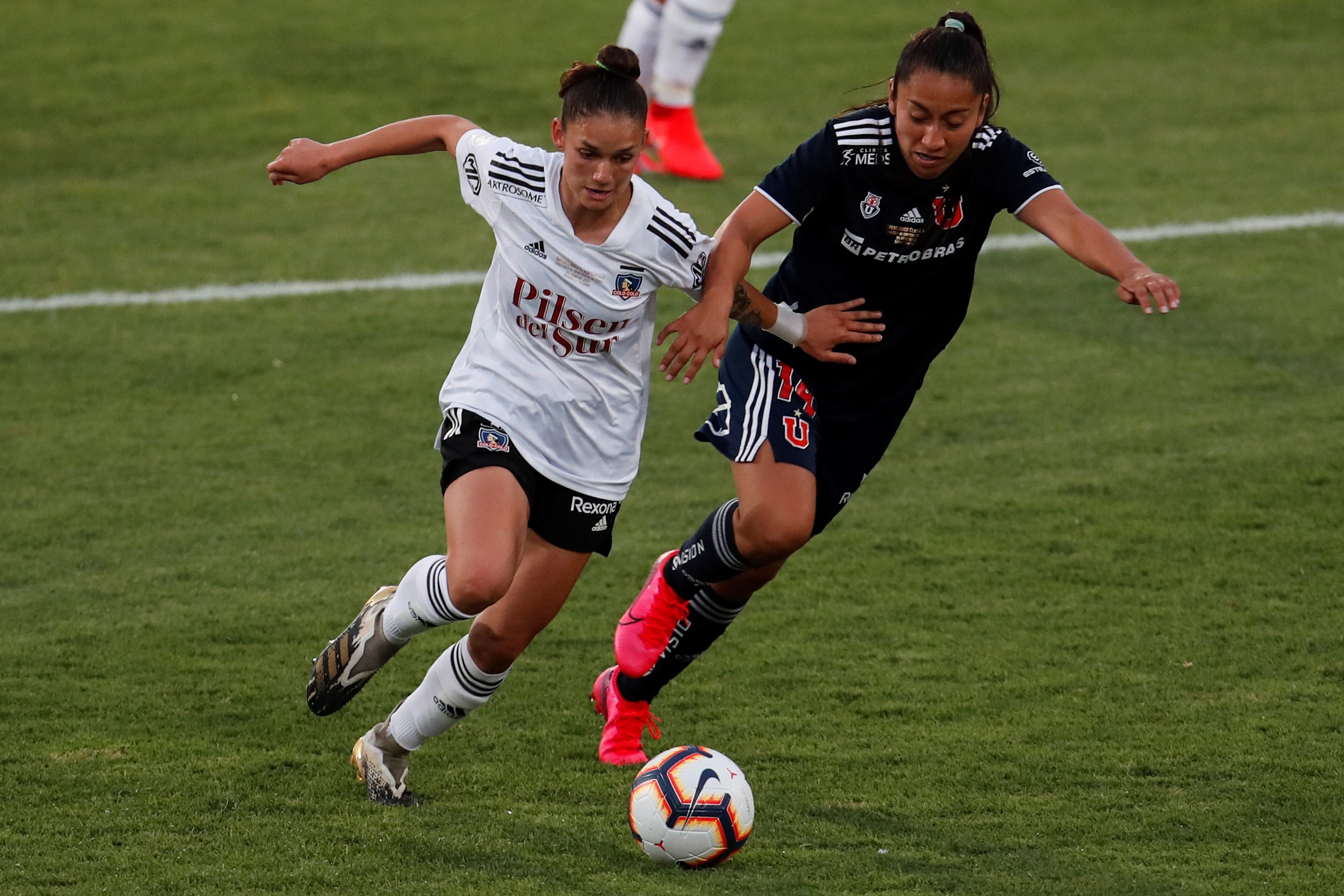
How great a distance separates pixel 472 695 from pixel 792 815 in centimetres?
89

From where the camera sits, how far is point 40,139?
11.6 m

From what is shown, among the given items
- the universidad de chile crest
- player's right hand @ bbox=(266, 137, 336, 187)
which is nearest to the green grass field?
the universidad de chile crest

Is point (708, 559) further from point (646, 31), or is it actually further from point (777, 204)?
point (646, 31)

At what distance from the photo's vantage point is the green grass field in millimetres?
4211

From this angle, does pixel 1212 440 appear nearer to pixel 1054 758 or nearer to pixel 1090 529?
pixel 1090 529

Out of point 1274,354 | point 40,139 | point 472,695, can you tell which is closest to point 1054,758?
point 472,695

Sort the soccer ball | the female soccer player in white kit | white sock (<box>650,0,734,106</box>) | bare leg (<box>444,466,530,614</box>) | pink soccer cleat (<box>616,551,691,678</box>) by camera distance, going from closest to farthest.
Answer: the soccer ball
bare leg (<box>444,466,530,614</box>)
the female soccer player in white kit
pink soccer cleat (<box>616,551,691,678</box>)
white sock (<box>650,0,734,106</box>)

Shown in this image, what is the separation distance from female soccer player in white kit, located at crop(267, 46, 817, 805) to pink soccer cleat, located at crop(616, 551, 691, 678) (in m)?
0.56

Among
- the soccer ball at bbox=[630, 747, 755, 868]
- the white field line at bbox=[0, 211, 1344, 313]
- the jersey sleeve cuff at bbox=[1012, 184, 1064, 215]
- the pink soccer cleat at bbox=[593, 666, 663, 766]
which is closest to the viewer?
the soccer ball at bbox=[630, 747, 755, 868]

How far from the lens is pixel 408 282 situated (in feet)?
30.6

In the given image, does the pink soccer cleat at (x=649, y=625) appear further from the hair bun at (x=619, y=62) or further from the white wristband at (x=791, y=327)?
the hair bun at (x=619, y=62)

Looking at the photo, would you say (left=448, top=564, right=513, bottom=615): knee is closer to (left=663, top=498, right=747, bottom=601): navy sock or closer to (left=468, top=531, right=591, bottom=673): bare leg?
(left=468, top=531, right=591, bottom=673): bare leg

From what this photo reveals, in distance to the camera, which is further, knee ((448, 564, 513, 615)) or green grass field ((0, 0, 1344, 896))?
green grass field ((0, 0, 1344, 896))

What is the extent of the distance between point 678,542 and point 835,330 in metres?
1.97
